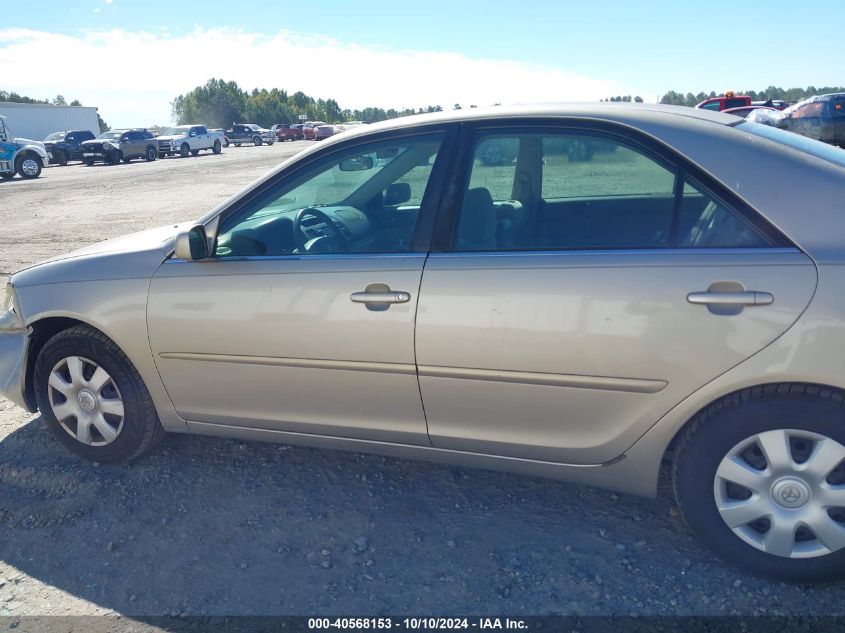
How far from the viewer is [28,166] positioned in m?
24.2

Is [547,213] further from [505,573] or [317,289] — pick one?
[505,573]

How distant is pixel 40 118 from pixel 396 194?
53.8 metres

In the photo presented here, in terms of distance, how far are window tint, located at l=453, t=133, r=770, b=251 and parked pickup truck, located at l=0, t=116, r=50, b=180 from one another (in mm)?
25110

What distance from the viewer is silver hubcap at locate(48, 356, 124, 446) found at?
3480 millimetres

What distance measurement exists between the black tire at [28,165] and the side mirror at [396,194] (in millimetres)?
24975

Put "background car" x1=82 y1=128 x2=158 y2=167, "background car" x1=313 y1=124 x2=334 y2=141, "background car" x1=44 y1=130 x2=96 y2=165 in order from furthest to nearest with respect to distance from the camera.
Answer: "background car" x1=313 y1=124 x2=334 y2=141
"background car" x1=44 y1=130 x2=96 y2=165
"background car" x1=82 y1=128 x2=158 y2=167

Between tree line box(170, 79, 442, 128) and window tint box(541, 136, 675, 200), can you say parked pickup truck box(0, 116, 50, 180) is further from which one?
tree line box(170, 79, 442, 128)

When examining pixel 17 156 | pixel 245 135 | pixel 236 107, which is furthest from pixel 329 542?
pixel 236 107

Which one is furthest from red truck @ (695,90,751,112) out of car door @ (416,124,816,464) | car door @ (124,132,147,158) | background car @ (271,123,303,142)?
background car @ (271,123,303,142)

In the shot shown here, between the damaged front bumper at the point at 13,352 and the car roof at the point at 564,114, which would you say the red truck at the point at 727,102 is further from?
the damaged front bumper at the point at 13,352

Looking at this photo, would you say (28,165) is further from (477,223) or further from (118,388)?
(477,223)

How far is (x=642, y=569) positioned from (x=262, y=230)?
2170 millimetres

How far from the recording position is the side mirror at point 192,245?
3.09 m

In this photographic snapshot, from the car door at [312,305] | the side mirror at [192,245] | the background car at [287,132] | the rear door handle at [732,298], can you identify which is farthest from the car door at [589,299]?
the background car at [287,132]
